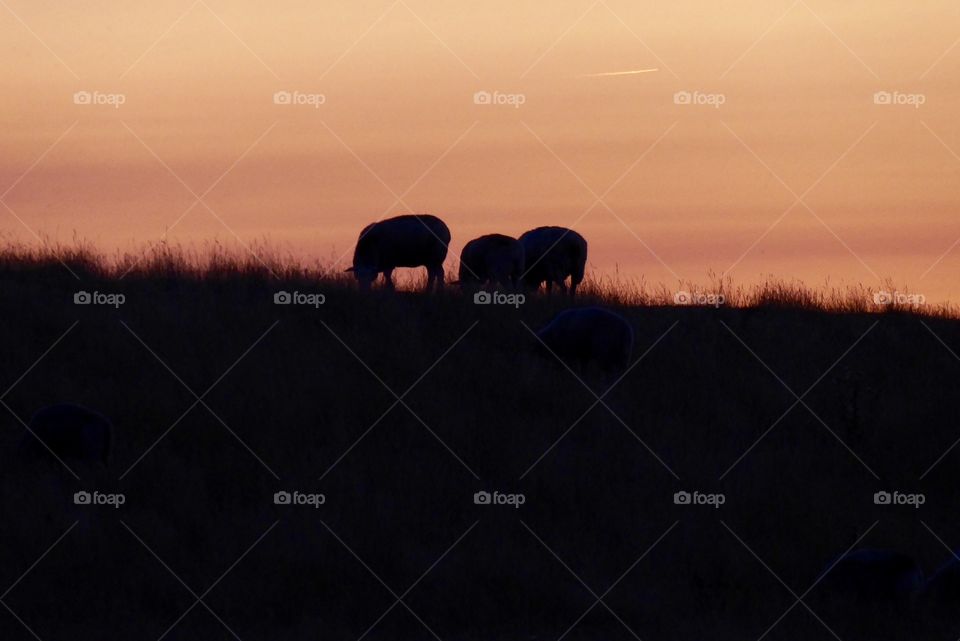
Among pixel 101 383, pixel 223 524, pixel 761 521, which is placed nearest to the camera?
pixel 223 524

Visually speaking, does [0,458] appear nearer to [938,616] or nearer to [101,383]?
[101,383]

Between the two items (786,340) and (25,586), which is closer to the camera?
(25,586)

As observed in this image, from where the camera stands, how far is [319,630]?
33.2 feet

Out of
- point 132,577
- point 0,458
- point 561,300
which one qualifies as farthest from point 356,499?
point 561,300

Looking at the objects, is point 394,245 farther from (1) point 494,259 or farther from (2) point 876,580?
(2) point 876,580

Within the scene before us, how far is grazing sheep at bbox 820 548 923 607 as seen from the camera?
11.1 m

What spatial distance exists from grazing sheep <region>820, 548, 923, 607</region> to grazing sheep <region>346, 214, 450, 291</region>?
11.4 m

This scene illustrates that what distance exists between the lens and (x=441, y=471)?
43.5 ft

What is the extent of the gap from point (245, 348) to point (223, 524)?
13.1ft

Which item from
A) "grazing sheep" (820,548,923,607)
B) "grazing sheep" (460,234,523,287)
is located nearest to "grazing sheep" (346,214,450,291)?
"grazing sheep" (460,234,523,287)

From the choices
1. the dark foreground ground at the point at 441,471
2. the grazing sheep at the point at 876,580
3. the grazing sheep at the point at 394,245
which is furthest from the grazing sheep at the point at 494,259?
the grazing sheep at the point at 876,580

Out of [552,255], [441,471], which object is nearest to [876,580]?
[441,471]

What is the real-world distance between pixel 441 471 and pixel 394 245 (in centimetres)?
930

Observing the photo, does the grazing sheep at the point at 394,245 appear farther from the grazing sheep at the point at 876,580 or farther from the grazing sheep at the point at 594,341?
the grazing sheep at the point at 876,580
